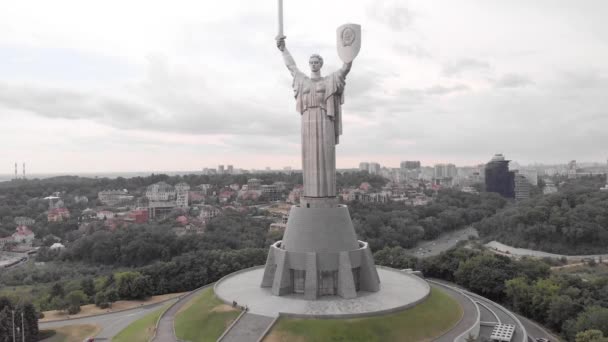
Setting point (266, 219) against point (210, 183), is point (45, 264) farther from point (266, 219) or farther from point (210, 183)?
point (210, 183)

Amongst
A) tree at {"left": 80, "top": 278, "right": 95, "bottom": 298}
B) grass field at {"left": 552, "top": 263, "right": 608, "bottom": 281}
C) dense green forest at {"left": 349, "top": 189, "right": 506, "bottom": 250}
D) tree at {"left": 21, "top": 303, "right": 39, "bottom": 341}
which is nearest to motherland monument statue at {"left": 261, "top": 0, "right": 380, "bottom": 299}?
tree at {"left": 21, "top": 303, "right": 39, "bottom": 341}

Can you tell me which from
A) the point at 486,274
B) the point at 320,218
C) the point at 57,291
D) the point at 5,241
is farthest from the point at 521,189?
the point at 5,241

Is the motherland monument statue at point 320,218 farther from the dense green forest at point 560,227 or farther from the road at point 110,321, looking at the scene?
the dense green forest at point 560,227

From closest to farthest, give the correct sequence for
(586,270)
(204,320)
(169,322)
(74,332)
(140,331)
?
1. (204,320)
2. (169,322)
3. (140,331)
4. (74,332)
5. (586,270)

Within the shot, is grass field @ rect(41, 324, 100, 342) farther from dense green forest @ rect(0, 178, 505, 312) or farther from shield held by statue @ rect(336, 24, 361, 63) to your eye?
shield held by statue @ rect(336, 24, 361, 63)

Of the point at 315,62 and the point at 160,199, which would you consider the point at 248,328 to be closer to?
the point at 315,62
